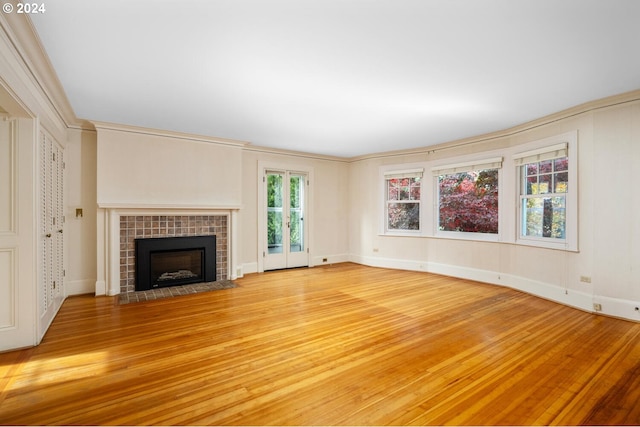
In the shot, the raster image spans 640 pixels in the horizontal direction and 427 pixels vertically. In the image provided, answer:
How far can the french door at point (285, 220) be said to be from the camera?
6141 mm

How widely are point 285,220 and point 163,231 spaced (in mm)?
2309

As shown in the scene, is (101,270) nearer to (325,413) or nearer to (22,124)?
(22,124)

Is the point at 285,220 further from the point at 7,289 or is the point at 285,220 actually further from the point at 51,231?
the point at 7,289

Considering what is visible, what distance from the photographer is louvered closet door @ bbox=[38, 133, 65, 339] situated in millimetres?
3117

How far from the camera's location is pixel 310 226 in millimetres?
6617

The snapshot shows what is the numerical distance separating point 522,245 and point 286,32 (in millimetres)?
4432

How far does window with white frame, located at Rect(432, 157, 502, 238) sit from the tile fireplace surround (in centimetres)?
403

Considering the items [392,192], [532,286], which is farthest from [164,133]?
[532,286]

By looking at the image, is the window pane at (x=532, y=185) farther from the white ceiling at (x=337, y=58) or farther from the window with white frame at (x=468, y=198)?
the white ceiling at (x=337, y=58)

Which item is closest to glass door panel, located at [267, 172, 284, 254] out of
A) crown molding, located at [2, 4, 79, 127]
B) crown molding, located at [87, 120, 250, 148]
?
crown molding, located at [87, 120, 250, 148]

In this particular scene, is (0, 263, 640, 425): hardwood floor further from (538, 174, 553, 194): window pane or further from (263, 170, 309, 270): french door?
(263, 170, 309, 270): french door

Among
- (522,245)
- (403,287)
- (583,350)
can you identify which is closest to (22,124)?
(403,287)

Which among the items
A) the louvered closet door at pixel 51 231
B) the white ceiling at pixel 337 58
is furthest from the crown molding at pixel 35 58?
the louvered closet door at pixel 51 231

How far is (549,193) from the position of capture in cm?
423
